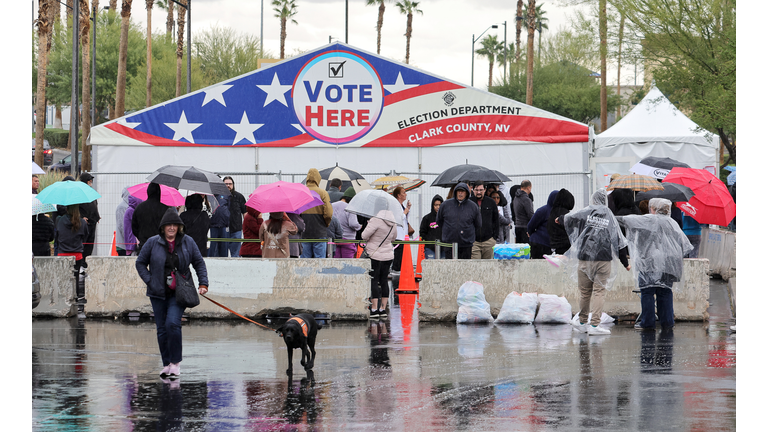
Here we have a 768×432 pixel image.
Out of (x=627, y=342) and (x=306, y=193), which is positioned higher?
(x=306, y=193)

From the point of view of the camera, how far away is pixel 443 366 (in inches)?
331

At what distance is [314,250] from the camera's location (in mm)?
13188

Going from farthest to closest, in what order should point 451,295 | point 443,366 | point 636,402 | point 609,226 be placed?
point 451,295 → point 609,226 → point 443,366 → point 636,402

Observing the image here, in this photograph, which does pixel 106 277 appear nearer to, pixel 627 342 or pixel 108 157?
pixel 627 342

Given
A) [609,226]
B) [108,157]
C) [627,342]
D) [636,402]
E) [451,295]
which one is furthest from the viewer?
[108,157]

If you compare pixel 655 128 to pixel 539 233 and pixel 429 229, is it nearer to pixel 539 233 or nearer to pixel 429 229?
pixel 429 229

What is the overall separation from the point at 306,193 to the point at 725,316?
610cm

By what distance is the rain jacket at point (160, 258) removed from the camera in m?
7.91

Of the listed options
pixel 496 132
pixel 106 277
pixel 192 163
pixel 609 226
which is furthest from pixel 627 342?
pixel 192 163

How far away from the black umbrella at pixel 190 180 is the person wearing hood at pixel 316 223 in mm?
1339

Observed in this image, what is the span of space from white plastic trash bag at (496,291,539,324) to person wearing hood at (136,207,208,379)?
187 inches

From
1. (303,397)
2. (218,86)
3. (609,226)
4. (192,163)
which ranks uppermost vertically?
(218,86)

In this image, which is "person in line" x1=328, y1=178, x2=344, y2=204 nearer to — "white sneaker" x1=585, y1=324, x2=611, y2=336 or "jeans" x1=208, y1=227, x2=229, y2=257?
"jeans" x1=208, y1=227, x2=229, y2=257

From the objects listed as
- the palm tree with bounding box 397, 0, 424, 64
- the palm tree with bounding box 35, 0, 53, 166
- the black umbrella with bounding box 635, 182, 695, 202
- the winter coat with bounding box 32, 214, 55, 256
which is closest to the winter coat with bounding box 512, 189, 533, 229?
the black umbrella with bounding box 635, 182, 695, 202
